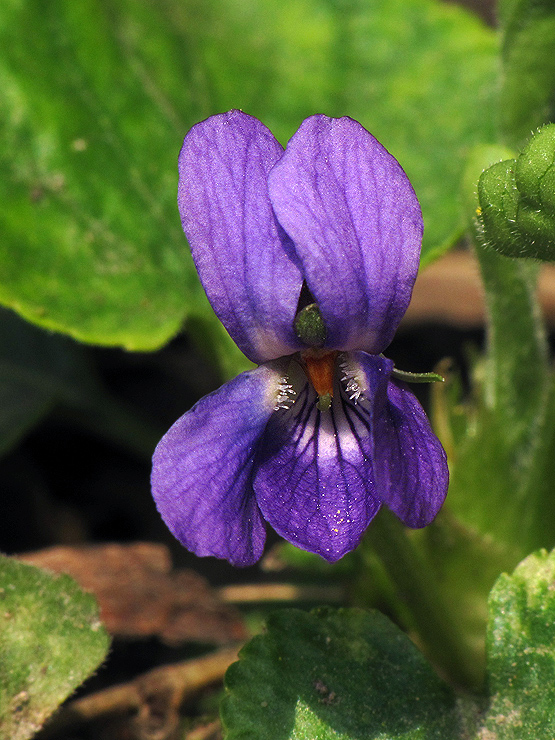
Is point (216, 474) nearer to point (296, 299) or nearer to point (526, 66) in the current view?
point (296, 299)

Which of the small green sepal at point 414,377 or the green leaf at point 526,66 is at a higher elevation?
the green leaf at point 526,66

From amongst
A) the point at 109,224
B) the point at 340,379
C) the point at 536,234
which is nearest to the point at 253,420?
the point at 340,379

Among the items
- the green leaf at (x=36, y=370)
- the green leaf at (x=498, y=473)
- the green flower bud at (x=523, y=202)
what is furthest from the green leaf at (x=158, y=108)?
the green flower bud at (x=523, y=202)

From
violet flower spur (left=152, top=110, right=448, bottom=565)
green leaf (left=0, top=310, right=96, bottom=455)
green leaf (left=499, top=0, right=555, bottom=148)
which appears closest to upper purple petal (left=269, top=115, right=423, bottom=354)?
violet flower spur (left=152, top=110, right=448, bottom=565)

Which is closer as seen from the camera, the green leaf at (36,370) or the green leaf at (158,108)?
the green leaf at (158,108)

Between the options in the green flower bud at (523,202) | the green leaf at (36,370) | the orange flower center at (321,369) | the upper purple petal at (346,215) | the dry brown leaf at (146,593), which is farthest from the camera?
the green leaf at (36,370)

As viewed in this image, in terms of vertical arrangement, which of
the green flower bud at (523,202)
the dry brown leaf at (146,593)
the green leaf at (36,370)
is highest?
the green flower bud at (523,202)

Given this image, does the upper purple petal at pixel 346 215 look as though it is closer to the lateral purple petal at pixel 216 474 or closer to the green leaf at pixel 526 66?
the lateral purple petal at pixel 216 474

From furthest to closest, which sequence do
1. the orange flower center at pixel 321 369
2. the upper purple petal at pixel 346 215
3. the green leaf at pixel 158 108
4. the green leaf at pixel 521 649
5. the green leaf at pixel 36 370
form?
1. the green leaf at pixel 36 370
2. the green leaf at pixel 158 108
3. the green leaf at pixel 521 649
4. the orange flower center at pixel 321 369
5. the upper purple petal at pixel 346 215
